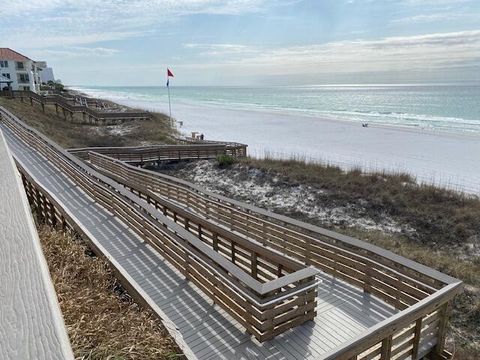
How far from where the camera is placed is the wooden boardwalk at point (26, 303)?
1.28 meters

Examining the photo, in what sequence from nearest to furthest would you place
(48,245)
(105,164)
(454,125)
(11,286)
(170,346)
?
(11,286), (170,346), (48,245), (105,164), (454,125)

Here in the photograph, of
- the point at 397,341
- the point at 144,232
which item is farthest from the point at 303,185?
the point at 397,341

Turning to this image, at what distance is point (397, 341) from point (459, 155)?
28101mm

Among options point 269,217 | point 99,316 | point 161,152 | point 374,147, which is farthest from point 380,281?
point 374,147

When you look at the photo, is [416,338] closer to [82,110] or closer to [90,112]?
[90,112]

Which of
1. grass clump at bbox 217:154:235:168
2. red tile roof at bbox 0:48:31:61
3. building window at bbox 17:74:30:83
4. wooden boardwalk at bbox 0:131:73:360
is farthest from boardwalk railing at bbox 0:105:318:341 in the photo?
red tile roof at bbox 0:48:31:61

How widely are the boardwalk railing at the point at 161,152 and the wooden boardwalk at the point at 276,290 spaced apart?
13295 mm

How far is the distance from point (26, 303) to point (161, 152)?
2369cm

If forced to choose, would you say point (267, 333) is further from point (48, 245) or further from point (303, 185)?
point (303, 185)

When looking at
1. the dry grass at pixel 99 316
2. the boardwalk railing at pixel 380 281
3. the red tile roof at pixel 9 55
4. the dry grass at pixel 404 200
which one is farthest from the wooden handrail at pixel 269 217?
the red tile roof at pixel 9 55

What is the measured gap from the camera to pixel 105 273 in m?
6.01

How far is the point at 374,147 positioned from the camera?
3266 cm

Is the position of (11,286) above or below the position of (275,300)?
above

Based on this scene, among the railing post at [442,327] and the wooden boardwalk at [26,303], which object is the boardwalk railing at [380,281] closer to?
the railing post at [442,327]
